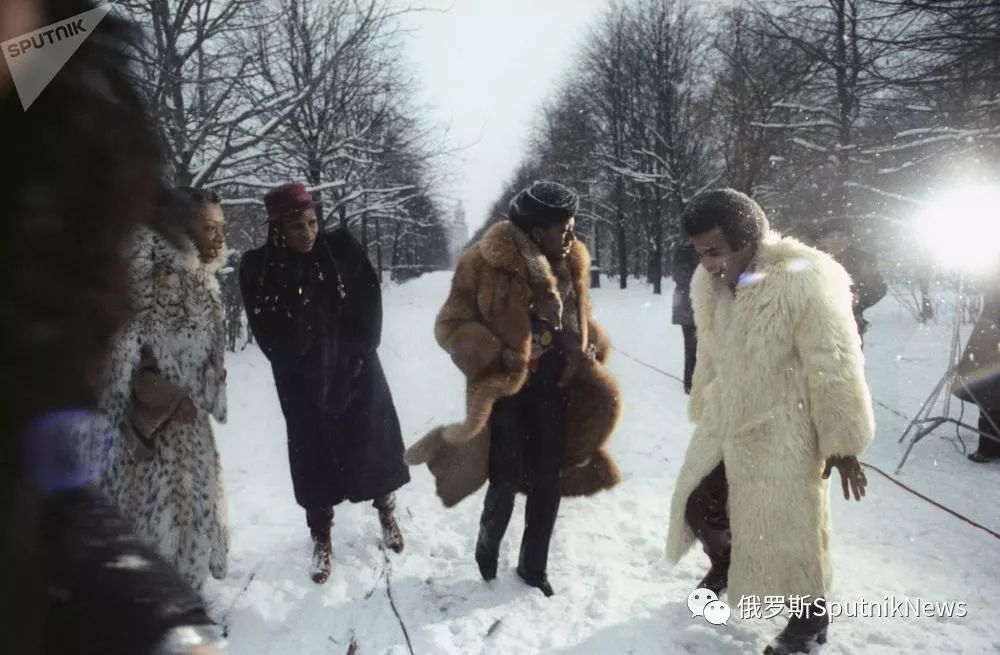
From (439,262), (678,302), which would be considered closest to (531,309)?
(678,302)

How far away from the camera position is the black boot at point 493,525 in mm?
3172

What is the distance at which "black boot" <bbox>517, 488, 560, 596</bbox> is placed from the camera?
10.3ft

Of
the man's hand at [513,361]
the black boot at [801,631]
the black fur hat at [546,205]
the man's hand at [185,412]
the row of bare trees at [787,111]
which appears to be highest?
the row of bare trees at [787,111]

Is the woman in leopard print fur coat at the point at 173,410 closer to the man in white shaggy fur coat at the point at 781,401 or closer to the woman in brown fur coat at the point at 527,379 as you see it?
the woman in brown fur coat at the point at 527,379

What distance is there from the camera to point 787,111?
1678cm

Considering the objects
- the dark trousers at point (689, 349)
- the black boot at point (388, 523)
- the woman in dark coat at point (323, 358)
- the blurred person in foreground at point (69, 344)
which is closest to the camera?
the blurred person in foreground at point (69, 344)

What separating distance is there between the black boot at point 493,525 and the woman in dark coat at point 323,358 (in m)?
0.71

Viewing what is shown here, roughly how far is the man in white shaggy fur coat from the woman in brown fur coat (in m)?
0.75

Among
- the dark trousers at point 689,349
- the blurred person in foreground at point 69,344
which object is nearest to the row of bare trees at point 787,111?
the dark trousers at point 689,349

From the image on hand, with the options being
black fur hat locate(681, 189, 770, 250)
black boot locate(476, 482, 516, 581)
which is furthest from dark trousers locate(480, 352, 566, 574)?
black fur hat locate(681, 189, 770, 250)

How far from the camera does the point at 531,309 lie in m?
3.00

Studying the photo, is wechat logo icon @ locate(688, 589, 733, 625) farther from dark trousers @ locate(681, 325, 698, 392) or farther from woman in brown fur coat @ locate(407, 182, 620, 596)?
dark trousers @ locate(681, 325, 698, 392)

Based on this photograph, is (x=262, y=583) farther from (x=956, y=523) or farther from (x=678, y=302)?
(x=678, y=302)

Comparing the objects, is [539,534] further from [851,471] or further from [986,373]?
[986,373]
